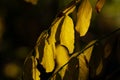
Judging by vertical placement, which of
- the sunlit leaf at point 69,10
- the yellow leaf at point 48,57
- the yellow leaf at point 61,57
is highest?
the sunlit leaf at point 69,10

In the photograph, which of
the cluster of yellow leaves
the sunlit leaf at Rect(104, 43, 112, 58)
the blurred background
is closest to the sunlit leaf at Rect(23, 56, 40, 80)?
the cluster of yellow leaves

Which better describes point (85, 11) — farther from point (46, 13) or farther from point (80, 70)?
point (46, 13)

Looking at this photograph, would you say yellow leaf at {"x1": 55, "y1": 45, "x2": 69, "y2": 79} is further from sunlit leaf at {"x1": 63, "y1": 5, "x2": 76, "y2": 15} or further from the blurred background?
the blurred background

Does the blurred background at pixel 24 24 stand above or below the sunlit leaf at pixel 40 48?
below

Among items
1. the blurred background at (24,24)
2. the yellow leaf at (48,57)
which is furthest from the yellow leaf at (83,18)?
the blurred background at (24,24)

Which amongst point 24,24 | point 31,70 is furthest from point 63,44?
point 24,24

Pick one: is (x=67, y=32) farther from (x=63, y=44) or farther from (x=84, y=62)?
(x=84, y=62)

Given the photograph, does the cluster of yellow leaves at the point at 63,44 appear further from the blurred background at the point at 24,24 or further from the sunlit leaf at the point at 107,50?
the blurred background at the point at 24,24
